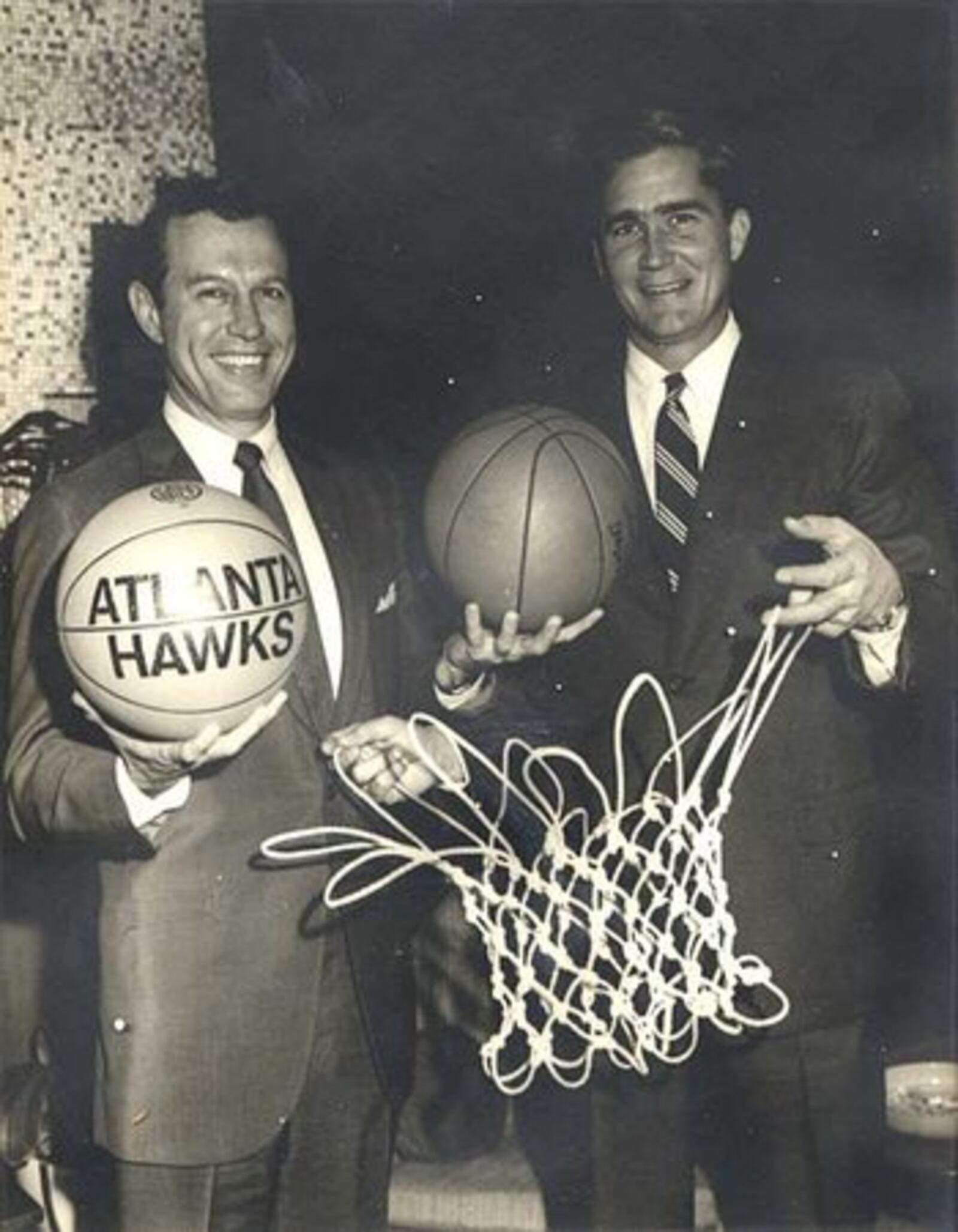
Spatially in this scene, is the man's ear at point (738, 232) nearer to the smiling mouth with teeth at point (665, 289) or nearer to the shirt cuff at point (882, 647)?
the smiling mouth with teeth at point (665, 289)

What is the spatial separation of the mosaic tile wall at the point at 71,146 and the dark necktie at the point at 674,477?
981 millimetres

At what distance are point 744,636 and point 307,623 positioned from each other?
81 centimetres

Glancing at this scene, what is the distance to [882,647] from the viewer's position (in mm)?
3689

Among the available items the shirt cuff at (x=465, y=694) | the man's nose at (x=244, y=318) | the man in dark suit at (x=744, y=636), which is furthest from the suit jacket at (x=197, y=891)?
the man in dark suit at (x=744, y=636)

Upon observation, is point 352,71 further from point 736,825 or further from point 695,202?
point 736,825

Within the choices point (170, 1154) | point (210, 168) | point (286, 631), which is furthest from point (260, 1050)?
point (210, 168)

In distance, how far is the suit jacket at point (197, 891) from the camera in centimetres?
359

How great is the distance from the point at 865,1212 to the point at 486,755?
1.14 m

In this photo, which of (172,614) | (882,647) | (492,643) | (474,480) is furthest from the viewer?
(882,647)

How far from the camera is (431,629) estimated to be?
368 centimetres

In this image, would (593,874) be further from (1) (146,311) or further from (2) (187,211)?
(2) (187,211)

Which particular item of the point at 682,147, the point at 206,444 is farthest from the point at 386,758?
the point at 682,147

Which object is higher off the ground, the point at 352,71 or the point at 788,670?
the point at 352,71

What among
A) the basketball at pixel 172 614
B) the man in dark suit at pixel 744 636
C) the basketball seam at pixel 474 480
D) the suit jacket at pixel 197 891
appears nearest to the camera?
the basketball at pixel 172 614
